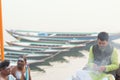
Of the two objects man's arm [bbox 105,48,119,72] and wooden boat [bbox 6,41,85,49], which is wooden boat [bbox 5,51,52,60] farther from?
man's arm [bbox 105,48,119,72]

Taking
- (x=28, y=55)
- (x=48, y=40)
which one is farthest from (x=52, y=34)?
(x=28, y=55)

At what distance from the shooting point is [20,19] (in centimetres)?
661

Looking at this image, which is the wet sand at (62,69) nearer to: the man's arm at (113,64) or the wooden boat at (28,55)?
the wooden boat at (28,55)

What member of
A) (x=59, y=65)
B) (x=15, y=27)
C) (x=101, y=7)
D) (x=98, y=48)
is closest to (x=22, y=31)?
(x=15, y=27)

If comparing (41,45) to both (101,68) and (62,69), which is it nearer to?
(62,69)

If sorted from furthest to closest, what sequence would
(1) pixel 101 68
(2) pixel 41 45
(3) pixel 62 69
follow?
(2) pixel 41 45 → (3) pixel 62 69 → (1) pixel 101 68

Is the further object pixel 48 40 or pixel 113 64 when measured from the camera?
pixel 48 40

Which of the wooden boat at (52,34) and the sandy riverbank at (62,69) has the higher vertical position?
the wooden boat at (52,34)

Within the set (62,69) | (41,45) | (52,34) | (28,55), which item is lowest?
(62,69)

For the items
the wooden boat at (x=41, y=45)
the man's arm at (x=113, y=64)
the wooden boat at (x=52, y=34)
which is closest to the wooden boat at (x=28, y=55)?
the wooden boat at (x=41, y=45)

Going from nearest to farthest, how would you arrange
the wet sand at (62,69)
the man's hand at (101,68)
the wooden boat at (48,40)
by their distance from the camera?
1. the man's hand at (101,68)
2. the wet sand at (62,69)
3. the wooden boat at (48,40)

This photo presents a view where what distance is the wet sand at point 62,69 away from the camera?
6.51 meters

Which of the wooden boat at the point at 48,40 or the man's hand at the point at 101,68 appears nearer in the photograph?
the man's hand at the point at 101,68

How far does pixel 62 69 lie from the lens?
659cm
